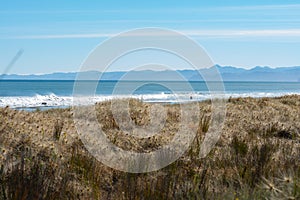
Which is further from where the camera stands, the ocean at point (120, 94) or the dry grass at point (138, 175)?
the ocean at point (120, 94)

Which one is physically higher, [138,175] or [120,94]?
[120,94]

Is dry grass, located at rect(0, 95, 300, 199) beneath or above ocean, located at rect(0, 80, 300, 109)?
beneath

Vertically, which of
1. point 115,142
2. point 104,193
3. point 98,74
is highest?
point 98,74

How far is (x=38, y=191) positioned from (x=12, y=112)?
5085 millimetres

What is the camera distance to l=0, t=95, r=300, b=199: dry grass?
19.4 feet

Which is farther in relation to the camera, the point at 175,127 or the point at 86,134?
the point at 175,127

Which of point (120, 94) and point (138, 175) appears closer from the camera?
point (138, 175)

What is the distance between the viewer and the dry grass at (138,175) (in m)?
5.92

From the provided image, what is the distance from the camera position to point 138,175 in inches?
300

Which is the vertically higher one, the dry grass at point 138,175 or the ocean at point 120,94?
the ocean at point 120,94

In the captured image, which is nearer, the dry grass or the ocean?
the dry grass

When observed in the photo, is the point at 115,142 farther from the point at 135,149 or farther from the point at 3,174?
the point at 3,174

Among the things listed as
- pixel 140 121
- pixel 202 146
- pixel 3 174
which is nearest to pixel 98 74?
pixel 3 174

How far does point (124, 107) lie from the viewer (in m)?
13.4
